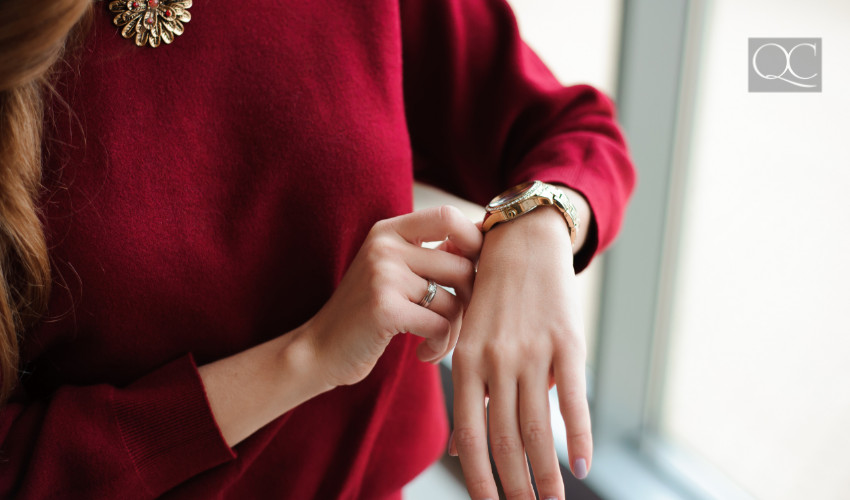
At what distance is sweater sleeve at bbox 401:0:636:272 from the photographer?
0.82 m

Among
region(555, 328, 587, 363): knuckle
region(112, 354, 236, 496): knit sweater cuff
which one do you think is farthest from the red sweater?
region(555, 328, 587, 363): knuckle

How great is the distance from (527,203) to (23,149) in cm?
48

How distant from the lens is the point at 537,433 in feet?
1.85

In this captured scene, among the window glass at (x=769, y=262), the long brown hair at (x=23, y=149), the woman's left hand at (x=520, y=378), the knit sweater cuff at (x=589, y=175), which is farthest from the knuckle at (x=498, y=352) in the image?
the window glass at (x=769, y=262)

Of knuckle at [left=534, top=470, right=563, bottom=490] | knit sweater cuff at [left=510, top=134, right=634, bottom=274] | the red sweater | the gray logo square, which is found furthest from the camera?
the gray logo square

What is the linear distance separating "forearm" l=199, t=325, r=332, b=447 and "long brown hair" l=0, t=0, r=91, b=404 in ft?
0.59

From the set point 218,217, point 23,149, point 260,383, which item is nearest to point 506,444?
point 260,383

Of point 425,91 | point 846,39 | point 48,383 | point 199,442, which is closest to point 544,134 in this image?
point 425,91

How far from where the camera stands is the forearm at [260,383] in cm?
69

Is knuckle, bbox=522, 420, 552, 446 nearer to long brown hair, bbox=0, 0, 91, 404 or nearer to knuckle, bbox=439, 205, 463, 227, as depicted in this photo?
knuckle, bbox=439, 205, 463, 227

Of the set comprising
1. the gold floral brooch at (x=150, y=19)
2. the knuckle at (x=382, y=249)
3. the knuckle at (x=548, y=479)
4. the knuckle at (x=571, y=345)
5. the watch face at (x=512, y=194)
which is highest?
the gold floral brooch at (x=150, y=19)

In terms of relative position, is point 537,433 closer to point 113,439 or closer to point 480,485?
point 480,485

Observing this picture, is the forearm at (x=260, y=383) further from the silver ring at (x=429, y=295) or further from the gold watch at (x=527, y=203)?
the gold watch at (x=527, y=203)

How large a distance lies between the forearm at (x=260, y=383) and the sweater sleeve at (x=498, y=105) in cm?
Result: 34
